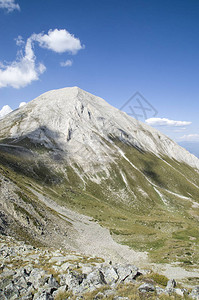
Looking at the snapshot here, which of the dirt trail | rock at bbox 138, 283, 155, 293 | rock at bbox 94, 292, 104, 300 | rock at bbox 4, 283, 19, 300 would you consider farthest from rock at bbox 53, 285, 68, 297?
the dirt trail

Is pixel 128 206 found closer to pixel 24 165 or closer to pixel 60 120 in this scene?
pixel 24 165

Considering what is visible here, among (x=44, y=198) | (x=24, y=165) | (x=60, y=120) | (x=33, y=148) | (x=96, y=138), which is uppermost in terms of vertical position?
(x=60, y=120)

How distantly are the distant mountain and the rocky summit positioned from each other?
425mm

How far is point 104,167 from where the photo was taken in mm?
134125

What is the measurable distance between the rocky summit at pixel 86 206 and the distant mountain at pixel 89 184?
43 cm

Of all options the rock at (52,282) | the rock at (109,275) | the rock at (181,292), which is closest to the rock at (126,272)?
the rock at (109,275)

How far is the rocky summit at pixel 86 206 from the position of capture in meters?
17.6

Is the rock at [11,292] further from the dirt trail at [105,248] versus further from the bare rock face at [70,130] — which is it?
the bare rock face at [70,130]

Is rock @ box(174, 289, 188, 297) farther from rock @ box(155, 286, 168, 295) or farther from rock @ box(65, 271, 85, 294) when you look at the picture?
rock @ box(65, 271, 85, 294)

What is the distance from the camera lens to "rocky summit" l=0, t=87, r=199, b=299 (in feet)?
57.9

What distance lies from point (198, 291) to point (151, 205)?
103009 millimetres

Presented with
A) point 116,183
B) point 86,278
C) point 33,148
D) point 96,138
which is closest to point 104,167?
point 116,183

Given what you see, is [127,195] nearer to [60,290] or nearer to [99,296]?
[60,290]

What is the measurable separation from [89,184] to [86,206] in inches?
1205
